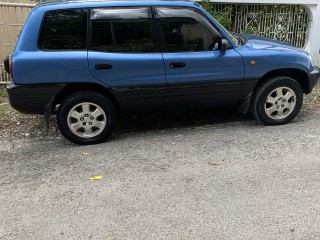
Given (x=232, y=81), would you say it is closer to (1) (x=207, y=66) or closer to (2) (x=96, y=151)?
(1) (x=207, y=66)

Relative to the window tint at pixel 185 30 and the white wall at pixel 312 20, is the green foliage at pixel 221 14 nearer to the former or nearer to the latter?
the white wall at pixel 312 20

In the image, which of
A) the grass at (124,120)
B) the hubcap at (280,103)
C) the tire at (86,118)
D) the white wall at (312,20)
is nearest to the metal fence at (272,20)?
the white wall at (312,20)

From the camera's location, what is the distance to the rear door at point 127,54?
495cm

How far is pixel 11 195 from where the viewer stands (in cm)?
392

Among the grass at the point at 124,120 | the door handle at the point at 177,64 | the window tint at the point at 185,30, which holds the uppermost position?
the window tint at the point at 185,30

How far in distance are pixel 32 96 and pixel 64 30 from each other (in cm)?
91

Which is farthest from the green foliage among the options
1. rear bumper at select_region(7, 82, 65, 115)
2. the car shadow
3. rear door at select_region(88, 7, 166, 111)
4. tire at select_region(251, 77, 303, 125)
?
rear bumper at select_region(7, 82, 65, 115)

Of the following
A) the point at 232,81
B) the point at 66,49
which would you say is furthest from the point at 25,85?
the point at 232,81

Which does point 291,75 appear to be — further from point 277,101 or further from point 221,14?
point 221,14

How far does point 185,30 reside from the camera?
5.17 meters

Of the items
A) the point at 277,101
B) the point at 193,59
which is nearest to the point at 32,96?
the point at 193,59

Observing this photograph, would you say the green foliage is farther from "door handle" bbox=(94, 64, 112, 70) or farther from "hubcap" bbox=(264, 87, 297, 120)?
"door handle" bbox=(94, 64, 112, 70)

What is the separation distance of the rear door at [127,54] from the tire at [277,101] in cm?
142

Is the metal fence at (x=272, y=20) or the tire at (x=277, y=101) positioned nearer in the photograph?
the tire at (x=277, y=101)
